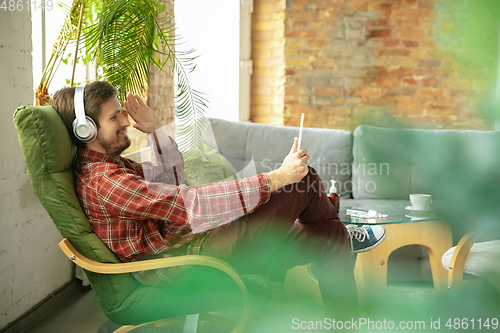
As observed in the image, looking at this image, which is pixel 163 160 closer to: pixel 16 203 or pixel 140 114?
pixel 140 114

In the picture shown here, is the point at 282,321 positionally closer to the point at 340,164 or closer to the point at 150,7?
the point at 150,7

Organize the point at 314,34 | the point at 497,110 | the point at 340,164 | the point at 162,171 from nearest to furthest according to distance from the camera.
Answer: the point at 497,110, the point at 162,171, the point at 340,164, the point at 314,34

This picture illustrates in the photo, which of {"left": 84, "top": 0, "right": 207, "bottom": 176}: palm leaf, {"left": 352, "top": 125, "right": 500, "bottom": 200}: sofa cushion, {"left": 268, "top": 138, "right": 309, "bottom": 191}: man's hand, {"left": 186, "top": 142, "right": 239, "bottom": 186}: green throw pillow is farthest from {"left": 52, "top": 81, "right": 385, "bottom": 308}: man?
{"left": 352, "top": 125, "right": 500, "bottom": 200}: sofa cushion

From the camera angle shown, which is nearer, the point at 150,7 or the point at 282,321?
the point at 282,321

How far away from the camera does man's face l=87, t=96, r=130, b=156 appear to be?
1347 millimetres

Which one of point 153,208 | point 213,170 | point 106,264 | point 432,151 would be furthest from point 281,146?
point 432,151

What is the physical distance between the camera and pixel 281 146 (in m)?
2.73

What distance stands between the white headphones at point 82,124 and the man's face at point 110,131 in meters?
0.05

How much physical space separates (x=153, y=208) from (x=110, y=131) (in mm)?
337

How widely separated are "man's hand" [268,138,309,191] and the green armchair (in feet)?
0.96

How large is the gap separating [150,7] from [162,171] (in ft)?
2.61

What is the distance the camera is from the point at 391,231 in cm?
199

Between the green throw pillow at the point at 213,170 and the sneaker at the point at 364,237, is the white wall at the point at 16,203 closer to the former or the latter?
the green throw pillow at the point at 213,170

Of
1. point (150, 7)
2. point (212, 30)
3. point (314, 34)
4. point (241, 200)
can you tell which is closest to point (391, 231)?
point (241, 200)
